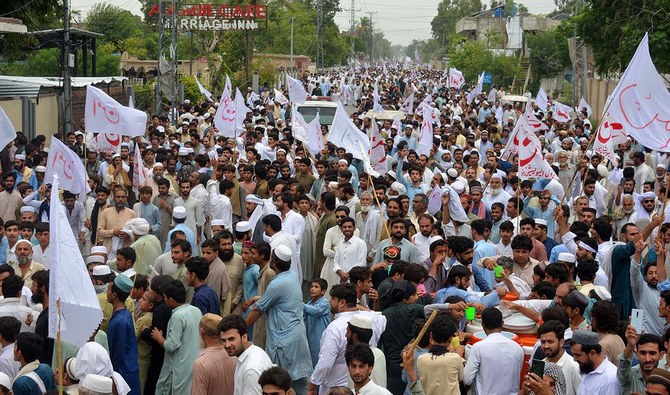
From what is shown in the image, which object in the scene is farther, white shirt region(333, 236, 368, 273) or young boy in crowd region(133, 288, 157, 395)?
white shirt region(333, 236, 368, 273)

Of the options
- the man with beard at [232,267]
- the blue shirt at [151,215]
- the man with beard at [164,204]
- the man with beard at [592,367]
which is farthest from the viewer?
the man with beard at [164,204]

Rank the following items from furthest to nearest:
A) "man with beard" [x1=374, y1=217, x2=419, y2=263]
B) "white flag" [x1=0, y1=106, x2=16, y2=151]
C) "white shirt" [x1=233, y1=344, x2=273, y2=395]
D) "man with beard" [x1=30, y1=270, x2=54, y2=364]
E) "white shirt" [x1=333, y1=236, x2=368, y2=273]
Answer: "white flag" [x1=0, y1=106, x2=16, y2=151], "white shirt" [x1=333, y1=236, x2=368, y2=273], "man with beard" [x1=374, y1=217, x2=419, y2=263], "man with beard" [x1=30, y1=270, x2=54, y2=364], "white shirt" [x1=233, y1=344, x2=273, y2=395]

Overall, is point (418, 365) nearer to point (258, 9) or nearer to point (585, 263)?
point (585, 263)

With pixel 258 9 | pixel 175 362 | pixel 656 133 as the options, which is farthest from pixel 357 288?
pixel 258 9

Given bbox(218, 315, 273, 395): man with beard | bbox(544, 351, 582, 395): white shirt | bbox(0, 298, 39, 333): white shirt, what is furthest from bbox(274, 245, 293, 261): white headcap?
bbox(544, 351, 582, 395): white shirt

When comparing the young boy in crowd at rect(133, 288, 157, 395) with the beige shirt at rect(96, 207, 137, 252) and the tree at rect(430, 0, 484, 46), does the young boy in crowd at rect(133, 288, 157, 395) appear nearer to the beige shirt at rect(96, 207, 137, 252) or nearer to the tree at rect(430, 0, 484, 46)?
the beige shirt at rect(96, 207, 137, 252)

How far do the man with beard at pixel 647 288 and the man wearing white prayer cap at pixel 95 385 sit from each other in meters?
4.19

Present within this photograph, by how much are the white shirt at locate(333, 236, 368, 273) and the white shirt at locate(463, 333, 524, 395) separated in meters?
3.48

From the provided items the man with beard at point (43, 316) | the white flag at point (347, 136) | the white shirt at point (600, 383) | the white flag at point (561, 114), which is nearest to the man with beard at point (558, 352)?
the white shirt at point (600, 383)

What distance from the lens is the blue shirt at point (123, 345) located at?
290 inches

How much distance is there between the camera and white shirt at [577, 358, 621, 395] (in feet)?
20.2

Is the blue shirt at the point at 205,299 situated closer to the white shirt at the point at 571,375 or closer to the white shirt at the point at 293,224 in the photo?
the white shirt at the point at 293,224

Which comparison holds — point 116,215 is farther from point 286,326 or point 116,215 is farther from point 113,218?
point 286,326

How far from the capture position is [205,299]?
26.8 ft
